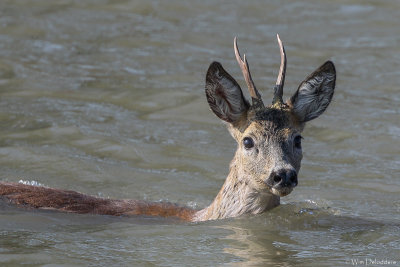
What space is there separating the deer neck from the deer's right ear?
0.41 meters

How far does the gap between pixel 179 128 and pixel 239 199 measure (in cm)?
390

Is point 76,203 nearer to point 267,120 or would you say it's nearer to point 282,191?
point 267,120

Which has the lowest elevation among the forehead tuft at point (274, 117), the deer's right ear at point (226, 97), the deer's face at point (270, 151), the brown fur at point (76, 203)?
the brown fur at point (76, 203)

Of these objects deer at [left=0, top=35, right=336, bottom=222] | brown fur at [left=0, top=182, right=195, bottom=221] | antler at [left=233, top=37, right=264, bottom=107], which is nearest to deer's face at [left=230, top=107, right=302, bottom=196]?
deer at [left=0, top=35, right=336, bottom=222]

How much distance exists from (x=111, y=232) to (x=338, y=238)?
1849 millimetres

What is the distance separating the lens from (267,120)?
718 centimetres

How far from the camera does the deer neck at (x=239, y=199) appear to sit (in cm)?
727

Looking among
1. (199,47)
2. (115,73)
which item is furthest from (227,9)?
(115,73)

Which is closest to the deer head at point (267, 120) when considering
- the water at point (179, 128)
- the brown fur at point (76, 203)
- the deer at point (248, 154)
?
the deer at point (248, 154)

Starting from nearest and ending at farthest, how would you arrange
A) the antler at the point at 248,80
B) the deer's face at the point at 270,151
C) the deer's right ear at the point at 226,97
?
the deer's face at the point at 270,151 < the antler at the point at 248,80 < the deer's right ear at the point at 226,97

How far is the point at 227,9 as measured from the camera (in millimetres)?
16891

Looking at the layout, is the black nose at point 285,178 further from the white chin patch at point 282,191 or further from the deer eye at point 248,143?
the deer eye at point 248,143

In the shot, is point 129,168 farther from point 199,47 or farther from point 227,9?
point 227,9

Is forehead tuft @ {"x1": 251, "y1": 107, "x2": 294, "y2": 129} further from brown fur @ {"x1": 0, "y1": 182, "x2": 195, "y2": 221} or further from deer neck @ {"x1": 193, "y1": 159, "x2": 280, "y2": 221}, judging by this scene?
brown fur @ {"x1": 0, "y1": 182, "x2": 195, "y2": 221}
